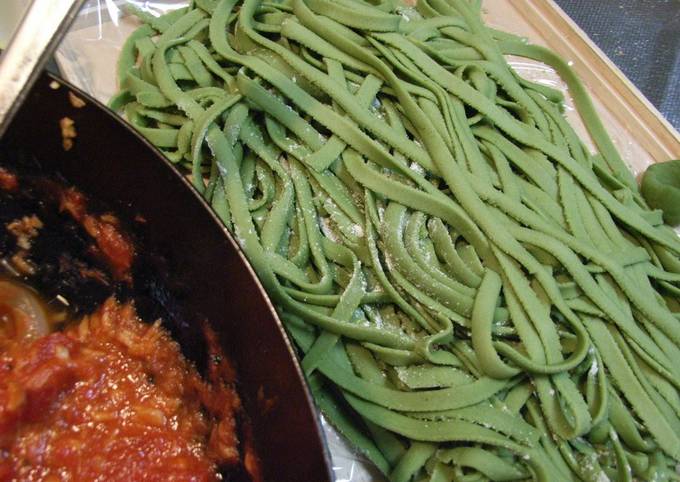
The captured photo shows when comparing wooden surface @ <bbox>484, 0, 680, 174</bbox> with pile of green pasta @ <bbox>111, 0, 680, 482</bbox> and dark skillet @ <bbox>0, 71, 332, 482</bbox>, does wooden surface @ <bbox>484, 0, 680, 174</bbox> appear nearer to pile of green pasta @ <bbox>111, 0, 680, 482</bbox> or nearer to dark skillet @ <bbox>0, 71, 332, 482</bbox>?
pile of green pasta @ <bbox>111, 0, 680, 482</bbox>

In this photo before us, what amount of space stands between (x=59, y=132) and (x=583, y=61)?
5.58ft

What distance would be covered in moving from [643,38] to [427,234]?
1.62 meters

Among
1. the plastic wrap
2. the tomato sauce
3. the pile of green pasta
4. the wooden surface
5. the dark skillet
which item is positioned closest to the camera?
the dark skillet

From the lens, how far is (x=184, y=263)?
1.16 m

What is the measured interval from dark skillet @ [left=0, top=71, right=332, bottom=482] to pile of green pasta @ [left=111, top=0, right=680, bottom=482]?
21 centimetres

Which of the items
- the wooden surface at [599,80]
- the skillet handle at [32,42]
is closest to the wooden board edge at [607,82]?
the wooden surface at [599,80]

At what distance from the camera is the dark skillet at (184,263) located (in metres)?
0.97

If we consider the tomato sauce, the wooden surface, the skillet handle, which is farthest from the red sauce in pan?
the wooden surface

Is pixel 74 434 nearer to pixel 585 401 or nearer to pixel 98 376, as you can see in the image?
pixel 98 376

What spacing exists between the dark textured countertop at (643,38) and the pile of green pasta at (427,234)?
64 cm

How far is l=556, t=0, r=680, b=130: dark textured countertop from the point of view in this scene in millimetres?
2305

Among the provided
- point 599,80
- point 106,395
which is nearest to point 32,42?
point 106,395

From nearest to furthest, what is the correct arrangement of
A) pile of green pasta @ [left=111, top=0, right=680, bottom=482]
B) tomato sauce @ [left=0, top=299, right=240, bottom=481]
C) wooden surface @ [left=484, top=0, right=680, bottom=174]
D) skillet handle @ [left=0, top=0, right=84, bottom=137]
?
skillet handle @ [left=0, top=0, right=84, bottom=137] → tomato sauce @ [left=0, top=299, right=240, bottom=481] → pile of green pasta @ [left=111, top=0, right=680, bottom=482] → wooden surface @ [left=484, top=0, right=680, bottom=174]

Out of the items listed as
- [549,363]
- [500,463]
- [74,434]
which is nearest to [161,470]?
[74,434]
